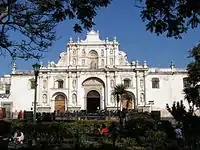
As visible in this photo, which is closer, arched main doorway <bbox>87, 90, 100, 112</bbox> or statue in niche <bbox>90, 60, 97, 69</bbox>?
arched main doorway <bbox>87, 90, 100, 112</bbox>

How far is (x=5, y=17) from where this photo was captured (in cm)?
1027

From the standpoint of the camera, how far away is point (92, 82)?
47.9m

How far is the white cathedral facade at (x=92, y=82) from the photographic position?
154ft

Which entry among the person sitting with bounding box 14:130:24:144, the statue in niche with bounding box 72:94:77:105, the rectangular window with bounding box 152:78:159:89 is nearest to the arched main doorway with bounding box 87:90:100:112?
the statue in niche with bounding box 72:94:77:105

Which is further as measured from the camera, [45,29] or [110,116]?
[110,116]

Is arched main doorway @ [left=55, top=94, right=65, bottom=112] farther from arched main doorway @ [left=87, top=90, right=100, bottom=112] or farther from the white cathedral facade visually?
arched main doorway @ [left=87, top=90, right=100, bottom=112]

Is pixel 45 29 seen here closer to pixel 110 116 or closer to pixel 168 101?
pixel 110 116

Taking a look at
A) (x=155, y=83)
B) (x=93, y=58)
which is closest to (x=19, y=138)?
(x=93, y=58)

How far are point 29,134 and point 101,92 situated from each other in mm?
32130

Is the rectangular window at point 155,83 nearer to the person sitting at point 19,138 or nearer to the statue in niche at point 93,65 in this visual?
the statue in niche at point 93,65

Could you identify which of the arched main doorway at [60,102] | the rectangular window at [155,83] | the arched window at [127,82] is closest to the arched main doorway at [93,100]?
the arched main doorway at [60,102]

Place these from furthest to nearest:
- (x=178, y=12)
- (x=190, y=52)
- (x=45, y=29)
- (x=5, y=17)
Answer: (x=190, y=52)
(x=45, y=29)
(x=5, y=17)
(x=178, y=12)

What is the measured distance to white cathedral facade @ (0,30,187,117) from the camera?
46.8 metres

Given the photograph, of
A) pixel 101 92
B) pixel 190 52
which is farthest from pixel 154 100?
pixel 190 52
